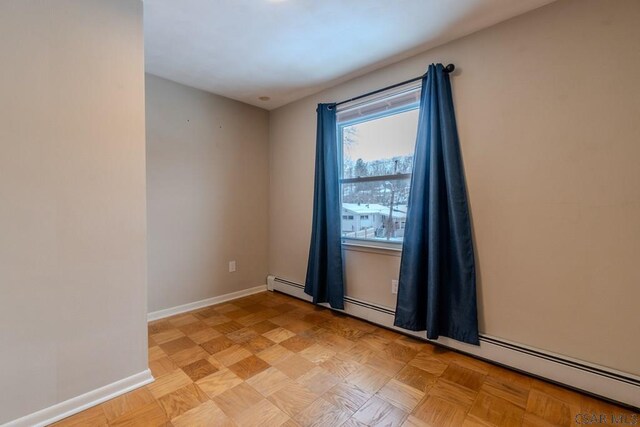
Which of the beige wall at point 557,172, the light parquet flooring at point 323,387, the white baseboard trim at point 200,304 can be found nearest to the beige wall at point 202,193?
the white baseboard trim at point 200,304

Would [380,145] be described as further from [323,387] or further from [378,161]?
[323,387]

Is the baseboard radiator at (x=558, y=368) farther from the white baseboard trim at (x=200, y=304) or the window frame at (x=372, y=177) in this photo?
the white baseboard trim at (x=200, y=304)

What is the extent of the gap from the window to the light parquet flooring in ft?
3.17

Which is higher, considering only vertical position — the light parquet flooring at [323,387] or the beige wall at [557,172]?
the beige wall at [557,172]

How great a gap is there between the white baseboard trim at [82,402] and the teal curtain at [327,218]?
1.58m

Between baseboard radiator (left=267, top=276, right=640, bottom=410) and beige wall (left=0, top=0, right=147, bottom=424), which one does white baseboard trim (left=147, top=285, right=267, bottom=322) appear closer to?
beige wall (left=0, top=0, right=147, bottom=424)

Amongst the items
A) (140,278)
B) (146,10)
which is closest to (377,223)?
(140,278)

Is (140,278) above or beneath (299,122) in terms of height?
beneath

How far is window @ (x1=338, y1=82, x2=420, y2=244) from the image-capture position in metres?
2.33

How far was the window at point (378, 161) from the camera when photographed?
2.33 meters

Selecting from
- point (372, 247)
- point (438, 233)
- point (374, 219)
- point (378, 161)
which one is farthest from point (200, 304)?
point (438, 233)

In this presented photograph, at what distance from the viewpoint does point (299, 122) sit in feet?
10.3

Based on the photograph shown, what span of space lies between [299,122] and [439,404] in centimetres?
284

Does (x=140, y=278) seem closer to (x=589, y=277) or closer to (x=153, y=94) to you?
(x=153, y=94)
